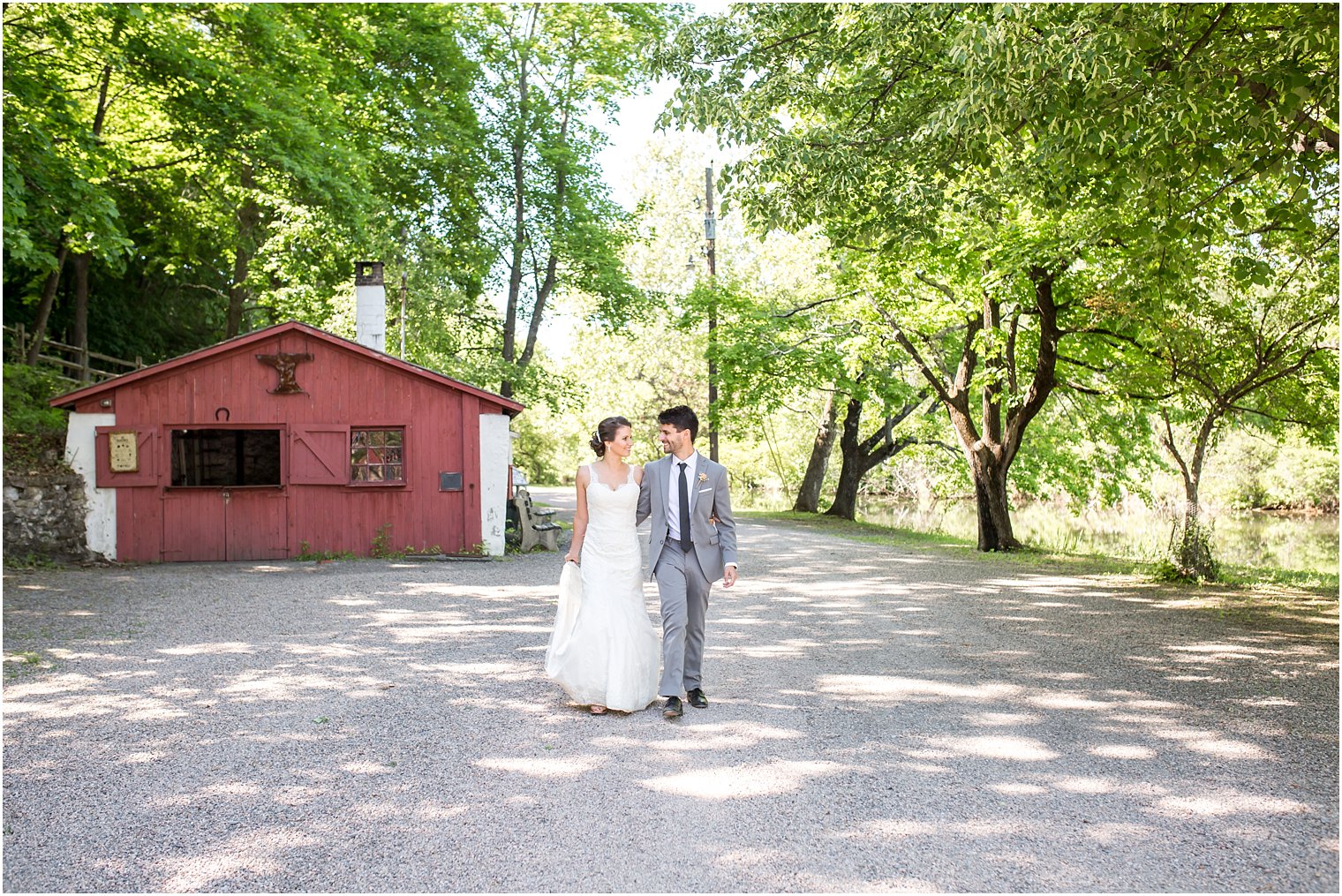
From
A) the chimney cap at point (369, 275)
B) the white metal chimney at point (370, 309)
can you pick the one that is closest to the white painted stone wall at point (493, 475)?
the white metal chimney at point (370, 309)

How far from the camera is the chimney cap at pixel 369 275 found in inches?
669

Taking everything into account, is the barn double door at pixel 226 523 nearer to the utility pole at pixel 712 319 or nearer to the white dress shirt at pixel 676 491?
the utility pole at pixel 712 319

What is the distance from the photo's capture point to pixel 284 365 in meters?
15.3

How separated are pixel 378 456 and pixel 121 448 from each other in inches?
150

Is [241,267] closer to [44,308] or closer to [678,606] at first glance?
[44,308]

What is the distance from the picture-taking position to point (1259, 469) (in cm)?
3688

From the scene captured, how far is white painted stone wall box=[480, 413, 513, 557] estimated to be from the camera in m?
15.9

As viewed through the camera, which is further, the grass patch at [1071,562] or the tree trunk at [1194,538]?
the grass patch at [1071,562]

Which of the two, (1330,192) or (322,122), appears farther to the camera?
(322,122)

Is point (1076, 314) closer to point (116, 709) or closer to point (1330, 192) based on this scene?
point (1330, 192)

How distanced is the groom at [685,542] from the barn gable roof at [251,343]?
942 centimetres

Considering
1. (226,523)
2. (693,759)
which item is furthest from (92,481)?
(693,759)

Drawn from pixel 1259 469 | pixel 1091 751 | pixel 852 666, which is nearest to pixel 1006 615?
pixel 852 666

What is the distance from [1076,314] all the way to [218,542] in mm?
14237
